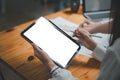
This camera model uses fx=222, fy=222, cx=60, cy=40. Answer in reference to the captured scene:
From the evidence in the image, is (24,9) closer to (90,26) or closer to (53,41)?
(90,26)

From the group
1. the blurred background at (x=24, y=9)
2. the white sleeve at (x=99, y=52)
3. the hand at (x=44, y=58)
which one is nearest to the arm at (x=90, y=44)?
the white sleeve at (x=99, y=52)

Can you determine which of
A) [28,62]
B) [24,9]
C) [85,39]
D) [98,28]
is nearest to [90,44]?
[85,39]

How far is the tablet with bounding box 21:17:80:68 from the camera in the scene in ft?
3.42

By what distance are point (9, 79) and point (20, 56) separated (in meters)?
0.79

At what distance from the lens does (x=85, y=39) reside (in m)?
1.13

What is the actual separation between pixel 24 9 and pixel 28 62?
223 cm

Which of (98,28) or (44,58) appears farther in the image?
(98,28)

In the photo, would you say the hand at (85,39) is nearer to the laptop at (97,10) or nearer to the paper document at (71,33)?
the paper document at (71,33)

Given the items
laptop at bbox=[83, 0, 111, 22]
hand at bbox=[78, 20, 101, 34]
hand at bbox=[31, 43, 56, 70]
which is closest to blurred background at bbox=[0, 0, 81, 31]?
laptop at bbox=[83, 0, 111, 22]

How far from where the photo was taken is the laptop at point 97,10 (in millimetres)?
1434

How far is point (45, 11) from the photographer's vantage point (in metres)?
3.19

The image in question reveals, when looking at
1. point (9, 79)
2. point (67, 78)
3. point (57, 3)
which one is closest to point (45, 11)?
point (57, 3)

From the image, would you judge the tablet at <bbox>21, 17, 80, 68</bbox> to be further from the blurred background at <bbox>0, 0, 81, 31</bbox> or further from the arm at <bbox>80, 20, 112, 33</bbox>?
the blurred background at <bbox>0, 0, 81, 31</bbox>

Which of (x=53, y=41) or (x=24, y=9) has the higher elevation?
(x=53, y=41)
